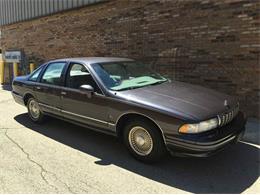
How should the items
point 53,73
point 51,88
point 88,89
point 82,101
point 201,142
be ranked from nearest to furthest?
1. point 201,142
2. point 88,89
3. point 82,101
4. point 51,88
5. point 53,73

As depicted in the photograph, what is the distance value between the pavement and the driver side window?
0.98 metres

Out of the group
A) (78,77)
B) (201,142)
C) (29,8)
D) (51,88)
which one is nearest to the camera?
(201,142)

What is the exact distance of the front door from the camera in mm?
4547

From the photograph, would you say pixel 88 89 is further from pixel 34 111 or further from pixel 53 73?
pixel 34 111

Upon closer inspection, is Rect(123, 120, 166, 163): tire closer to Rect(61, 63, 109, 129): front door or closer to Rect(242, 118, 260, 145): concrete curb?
Rect(61, 63, 109, 129): front door

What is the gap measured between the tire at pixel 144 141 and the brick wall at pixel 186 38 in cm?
311

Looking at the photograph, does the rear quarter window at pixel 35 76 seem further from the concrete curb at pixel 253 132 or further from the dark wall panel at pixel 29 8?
the concrete curb at pixel 253 132

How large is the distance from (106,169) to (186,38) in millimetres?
4201

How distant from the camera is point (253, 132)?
17.1 feet

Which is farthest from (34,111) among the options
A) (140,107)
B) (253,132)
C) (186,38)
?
(253,132)

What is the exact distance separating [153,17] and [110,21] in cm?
181

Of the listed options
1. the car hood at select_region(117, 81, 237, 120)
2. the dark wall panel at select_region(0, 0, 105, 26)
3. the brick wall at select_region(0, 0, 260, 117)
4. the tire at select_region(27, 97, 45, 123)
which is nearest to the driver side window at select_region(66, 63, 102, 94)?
the car hood at select_region(117, 81, 237, 120)

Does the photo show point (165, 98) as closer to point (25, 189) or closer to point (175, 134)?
point (175, 134)

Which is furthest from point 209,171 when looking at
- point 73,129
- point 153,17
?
point 153,17
